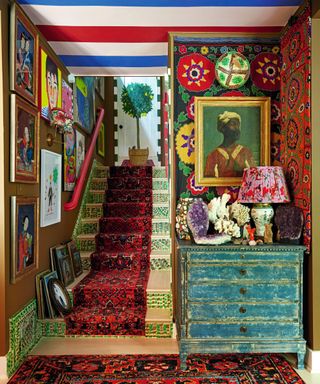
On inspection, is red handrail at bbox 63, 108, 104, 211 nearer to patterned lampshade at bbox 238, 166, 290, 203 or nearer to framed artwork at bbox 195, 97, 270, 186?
framed artwork at bbox 195, 97, 270, 186

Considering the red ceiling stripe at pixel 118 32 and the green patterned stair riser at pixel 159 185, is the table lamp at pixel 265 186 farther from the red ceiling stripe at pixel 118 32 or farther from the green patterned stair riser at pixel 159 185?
the green patterned stair riser at pixel 159 185

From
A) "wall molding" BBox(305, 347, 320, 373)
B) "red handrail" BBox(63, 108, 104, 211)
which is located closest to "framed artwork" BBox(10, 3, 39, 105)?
"red handrail" BBox(63, 108, 104, 211)

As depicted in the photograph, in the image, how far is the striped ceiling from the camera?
262 cm

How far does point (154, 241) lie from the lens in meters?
4.12

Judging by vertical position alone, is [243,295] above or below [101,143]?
below

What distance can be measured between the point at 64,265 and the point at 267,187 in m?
2.06

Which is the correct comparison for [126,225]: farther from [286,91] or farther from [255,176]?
[286,91]

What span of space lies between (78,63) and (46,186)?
1.47 metres

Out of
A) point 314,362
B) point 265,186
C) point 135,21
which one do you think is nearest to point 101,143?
point 135,21

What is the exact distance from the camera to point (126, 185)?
5.14m

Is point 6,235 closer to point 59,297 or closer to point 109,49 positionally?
point 59,297

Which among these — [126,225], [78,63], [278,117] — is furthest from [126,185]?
[278,117]

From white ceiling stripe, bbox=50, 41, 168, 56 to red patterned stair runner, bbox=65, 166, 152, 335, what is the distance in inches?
73.6

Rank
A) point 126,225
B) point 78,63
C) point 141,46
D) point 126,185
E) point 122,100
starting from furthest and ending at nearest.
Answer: point 122,100
point 126,185
point 126,225
point 78,63
point 141,46
